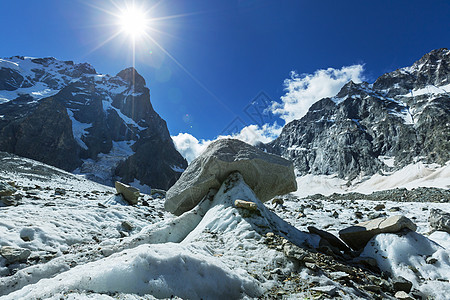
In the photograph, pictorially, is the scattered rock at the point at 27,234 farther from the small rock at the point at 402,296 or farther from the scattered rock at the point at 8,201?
the small rock at the point at 402,296

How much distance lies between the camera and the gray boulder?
276 inches

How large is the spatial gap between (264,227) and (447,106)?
162 metres

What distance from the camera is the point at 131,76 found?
19262 cm

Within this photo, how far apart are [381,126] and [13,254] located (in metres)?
172

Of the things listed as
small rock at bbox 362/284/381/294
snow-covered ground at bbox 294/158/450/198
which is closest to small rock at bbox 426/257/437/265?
small rock at bbox 362/284/381/294

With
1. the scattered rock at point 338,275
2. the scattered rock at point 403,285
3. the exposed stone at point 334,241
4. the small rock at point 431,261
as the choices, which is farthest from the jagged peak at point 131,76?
the scattered rock at point 403,285

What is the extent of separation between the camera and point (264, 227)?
6293mm

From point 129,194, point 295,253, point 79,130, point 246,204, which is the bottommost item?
point 295,253

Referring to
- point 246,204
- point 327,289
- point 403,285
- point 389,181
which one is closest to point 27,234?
point 246,204

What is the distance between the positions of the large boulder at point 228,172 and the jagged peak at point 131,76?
19949cm

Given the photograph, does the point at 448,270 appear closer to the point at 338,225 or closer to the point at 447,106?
the point at 338,225

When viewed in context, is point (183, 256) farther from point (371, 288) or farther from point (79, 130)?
point (79, 130)

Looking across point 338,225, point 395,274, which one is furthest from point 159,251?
point 338,225

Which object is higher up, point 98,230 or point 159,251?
point 98,230
